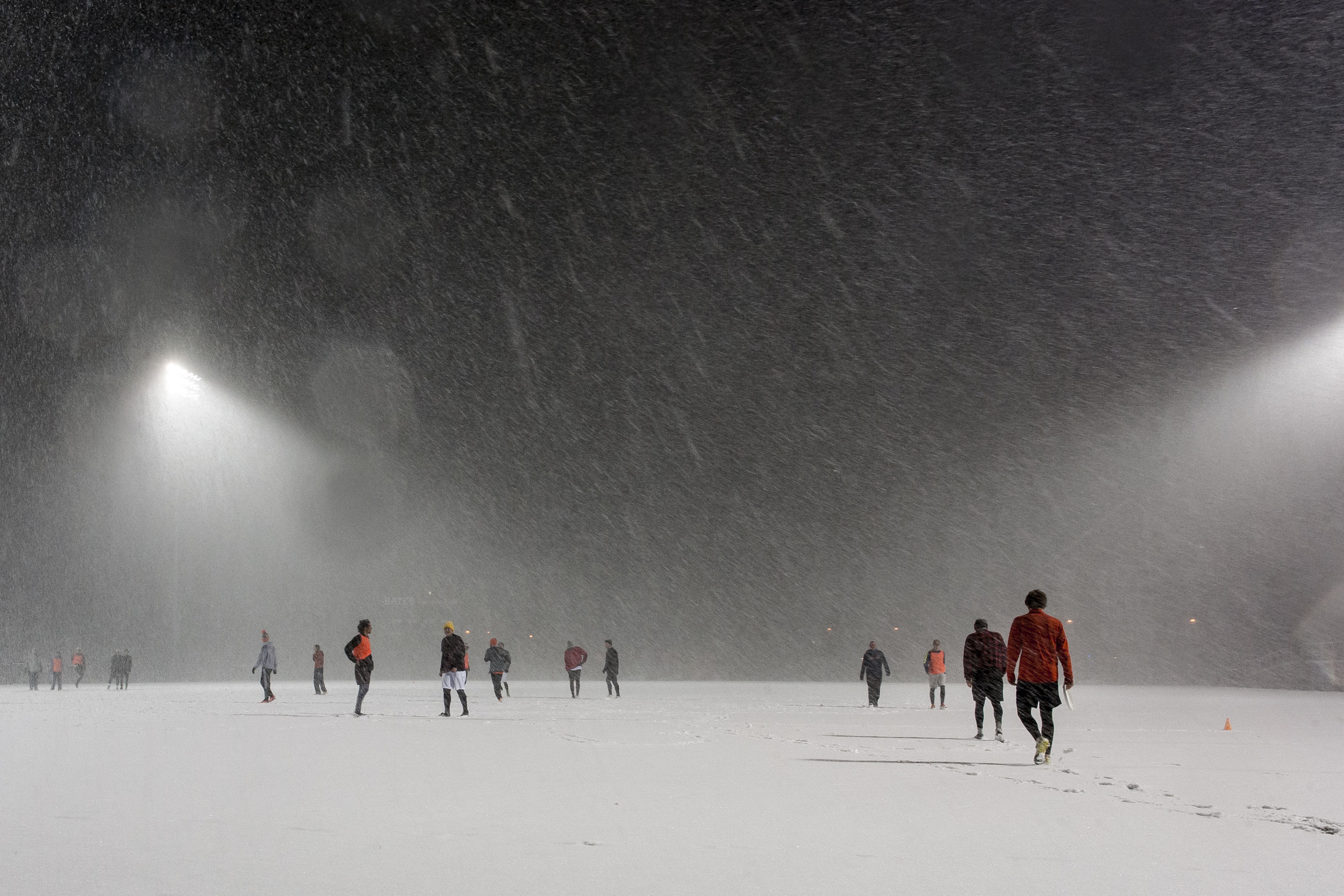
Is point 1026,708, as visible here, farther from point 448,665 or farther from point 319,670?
point 319,670

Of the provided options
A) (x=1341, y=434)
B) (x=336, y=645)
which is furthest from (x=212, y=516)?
(x=1341, y=434)

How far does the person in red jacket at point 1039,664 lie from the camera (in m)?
10.3

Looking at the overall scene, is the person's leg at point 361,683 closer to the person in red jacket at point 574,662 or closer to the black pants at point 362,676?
the black pants at point 362,676

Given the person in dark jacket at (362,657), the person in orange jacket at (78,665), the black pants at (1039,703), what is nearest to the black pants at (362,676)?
the person in dark jacket at (362,657)

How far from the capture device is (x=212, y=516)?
3791 cm

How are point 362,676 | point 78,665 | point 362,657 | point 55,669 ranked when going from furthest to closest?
point 78,665 < point 55,669 < point 362,676 < point 362,657

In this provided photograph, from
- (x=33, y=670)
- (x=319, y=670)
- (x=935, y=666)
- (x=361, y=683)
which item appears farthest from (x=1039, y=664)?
(x=33, y=670)

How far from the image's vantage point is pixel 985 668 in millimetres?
13336

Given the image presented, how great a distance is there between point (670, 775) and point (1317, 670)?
31.4 metres

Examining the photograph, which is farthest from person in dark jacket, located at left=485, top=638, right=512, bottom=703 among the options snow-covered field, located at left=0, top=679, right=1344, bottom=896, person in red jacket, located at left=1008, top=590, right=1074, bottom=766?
person in red jacket, located at left=1008, top=590, right=1074, bottom=766

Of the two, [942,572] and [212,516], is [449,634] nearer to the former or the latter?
[212,516]

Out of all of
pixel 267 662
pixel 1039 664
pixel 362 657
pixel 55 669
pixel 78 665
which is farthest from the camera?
pixel 78 665

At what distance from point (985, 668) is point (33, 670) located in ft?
95.4

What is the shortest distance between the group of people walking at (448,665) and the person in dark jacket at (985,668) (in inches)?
297
